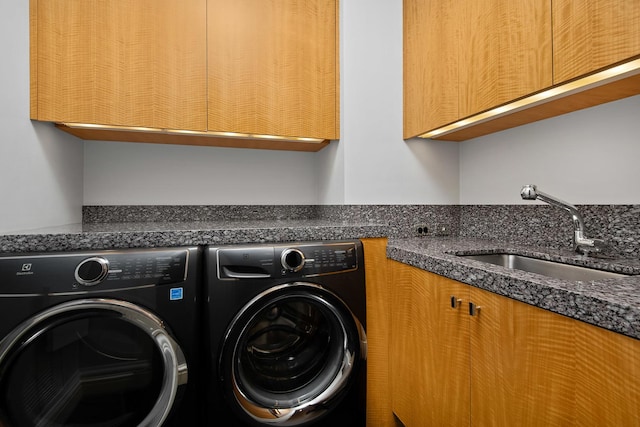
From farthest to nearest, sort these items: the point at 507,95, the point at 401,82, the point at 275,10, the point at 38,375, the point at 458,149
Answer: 1. the point at 458,149
2. the point at 401,82
3. the point at 275,10
4. the point at 507,95
5. the point at 38,375

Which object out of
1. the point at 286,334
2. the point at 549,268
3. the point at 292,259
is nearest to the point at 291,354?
the point at 286,334

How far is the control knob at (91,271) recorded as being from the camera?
1.00 m

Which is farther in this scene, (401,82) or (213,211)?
(213,211)

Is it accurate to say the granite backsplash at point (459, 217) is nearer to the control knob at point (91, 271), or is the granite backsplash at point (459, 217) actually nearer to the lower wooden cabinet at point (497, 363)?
the lower wooden cabinet at point (497, 363)

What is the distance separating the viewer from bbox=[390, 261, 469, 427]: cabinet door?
0.97m

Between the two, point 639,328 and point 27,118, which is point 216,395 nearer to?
point 639,328

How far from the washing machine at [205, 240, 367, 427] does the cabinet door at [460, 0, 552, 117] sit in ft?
2.60

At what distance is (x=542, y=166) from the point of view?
1.38 metres

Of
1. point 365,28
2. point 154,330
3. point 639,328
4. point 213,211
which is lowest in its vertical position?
point 154,330

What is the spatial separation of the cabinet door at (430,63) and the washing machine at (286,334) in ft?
2.46

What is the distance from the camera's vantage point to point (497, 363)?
827 millimetres

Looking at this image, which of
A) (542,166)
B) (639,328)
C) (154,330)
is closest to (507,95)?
(542,166)

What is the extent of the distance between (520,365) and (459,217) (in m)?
1.19

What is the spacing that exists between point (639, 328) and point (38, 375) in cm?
156
